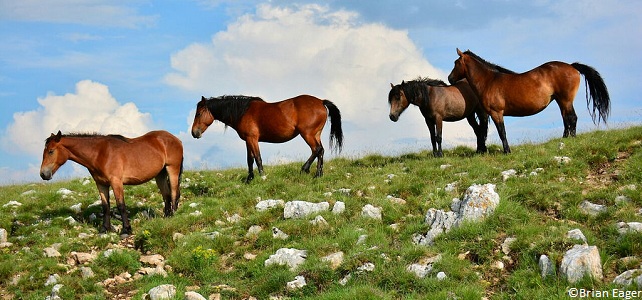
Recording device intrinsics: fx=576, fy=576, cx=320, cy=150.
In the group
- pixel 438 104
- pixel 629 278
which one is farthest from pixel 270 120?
pixel 629 278

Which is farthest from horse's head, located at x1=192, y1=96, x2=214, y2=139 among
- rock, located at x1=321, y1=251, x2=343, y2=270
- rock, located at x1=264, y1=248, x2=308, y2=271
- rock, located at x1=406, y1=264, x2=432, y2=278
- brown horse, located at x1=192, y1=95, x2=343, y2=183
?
rock, located at x1=406, y1=264, x2=432, y2=278

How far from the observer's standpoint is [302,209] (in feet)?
36.3

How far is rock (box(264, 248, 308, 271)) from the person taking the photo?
917cm

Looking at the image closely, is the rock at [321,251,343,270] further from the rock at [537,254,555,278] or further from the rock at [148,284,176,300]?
the rock at [537,254,555,278]

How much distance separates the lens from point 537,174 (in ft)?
37.8

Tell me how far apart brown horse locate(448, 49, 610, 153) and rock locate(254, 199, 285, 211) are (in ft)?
21.9

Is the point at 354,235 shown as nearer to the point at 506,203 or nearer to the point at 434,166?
the point at 506,203

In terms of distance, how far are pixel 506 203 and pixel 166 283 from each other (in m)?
5.73

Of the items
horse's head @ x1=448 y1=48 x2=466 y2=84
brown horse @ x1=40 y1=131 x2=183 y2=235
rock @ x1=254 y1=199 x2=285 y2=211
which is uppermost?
horse's head @ x1=448 y1=48 x2=466 y2=84

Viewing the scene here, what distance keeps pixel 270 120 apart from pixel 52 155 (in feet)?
18.7

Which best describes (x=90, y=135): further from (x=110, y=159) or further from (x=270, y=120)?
(x=270, y=120)

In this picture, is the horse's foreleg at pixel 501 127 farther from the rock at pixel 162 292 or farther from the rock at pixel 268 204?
the rock at pixel 162 292

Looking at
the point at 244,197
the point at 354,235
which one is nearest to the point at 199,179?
the point at 244,197

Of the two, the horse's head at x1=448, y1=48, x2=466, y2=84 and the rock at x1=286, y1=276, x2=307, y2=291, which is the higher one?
the horse's head at x1=448, y1=48, x2=466, y2=84
